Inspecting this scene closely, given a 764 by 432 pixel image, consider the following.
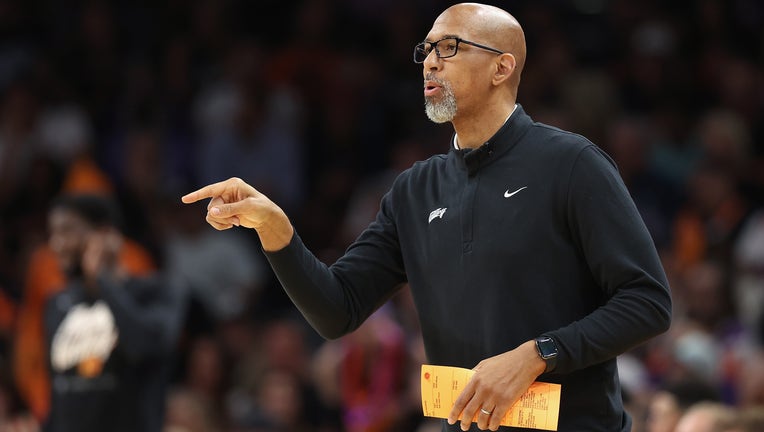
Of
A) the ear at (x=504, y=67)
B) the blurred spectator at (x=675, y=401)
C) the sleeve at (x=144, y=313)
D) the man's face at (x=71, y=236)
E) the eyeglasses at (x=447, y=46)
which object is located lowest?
the blurred spectator at (x=675, y=401)

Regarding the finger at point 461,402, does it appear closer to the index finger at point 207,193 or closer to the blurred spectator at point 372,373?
the index finger at point 207,193

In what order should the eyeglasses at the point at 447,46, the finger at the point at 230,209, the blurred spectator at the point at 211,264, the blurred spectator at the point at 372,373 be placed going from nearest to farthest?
the finger at the point at 230,209 → the eyeglasses at the point at 447,46 → the blurred spectator at the point at 372,373 → the blurred spectator at the point at 211,264

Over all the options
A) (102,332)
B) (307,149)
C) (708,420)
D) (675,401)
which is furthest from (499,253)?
(307,149)

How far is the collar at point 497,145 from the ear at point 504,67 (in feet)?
0.38

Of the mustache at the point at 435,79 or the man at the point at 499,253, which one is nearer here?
the man at the point at 499,253

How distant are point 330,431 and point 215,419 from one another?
911 mm

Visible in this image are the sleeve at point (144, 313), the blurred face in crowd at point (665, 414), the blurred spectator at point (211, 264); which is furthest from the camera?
the blurred spectator at point (211, 264)

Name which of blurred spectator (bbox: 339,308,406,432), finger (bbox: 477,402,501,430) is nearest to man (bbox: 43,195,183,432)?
blurred spectator (bbox: 339,308,406,432)

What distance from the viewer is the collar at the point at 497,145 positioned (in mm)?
3748

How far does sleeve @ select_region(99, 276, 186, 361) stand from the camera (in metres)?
5.95

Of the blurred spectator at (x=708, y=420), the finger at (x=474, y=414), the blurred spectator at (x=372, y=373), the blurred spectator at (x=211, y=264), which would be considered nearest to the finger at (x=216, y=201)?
the finger at (x=474, y=414)

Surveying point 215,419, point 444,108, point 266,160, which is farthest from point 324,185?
point 444,108

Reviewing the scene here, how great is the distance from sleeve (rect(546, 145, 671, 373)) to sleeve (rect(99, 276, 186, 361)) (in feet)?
9.71

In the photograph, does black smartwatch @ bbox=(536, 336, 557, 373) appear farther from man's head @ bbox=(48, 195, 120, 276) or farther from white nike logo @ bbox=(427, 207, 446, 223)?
man's head @ bbox=(48, 195, 120, 276)
